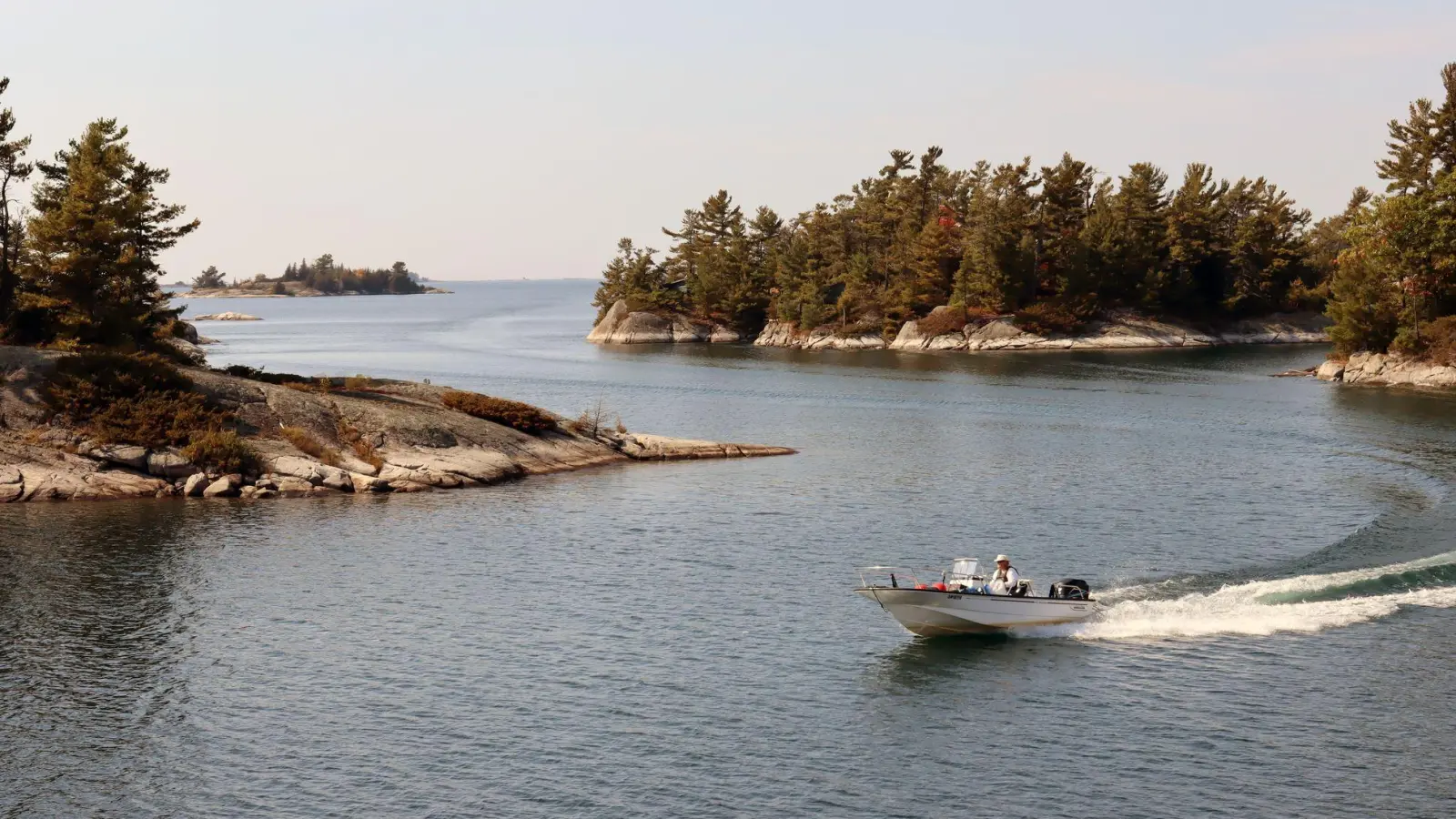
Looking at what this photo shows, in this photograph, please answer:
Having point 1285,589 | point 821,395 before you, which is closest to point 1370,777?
point 1285,589

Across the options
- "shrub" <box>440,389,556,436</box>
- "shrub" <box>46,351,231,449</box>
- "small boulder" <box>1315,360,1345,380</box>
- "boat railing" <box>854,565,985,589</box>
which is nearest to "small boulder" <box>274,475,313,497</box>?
"shrub" <box>46,351,231,449</box>

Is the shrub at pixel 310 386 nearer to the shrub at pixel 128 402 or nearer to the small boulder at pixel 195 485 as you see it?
the shrub at pixel 128 402

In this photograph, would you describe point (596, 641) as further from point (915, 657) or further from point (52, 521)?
point (52, 521)

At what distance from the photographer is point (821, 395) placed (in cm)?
12862

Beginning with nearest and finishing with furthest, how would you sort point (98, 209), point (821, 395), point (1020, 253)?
point (98, 209), point (821, 395), point (1020, 253)

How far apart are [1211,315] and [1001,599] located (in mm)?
160805

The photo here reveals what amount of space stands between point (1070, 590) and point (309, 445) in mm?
46689

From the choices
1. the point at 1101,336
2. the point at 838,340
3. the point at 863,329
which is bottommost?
the point at 838,340

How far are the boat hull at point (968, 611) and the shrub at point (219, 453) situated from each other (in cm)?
4140

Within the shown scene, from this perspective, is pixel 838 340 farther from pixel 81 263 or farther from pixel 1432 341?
pixel 81 263

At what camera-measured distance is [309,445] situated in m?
75.9

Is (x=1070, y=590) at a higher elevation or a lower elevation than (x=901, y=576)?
higher

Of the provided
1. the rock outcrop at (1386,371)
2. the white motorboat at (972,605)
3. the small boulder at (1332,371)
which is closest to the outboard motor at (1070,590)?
the white motorboat at (972,605)

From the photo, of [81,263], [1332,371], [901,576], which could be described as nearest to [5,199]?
[81,263]
